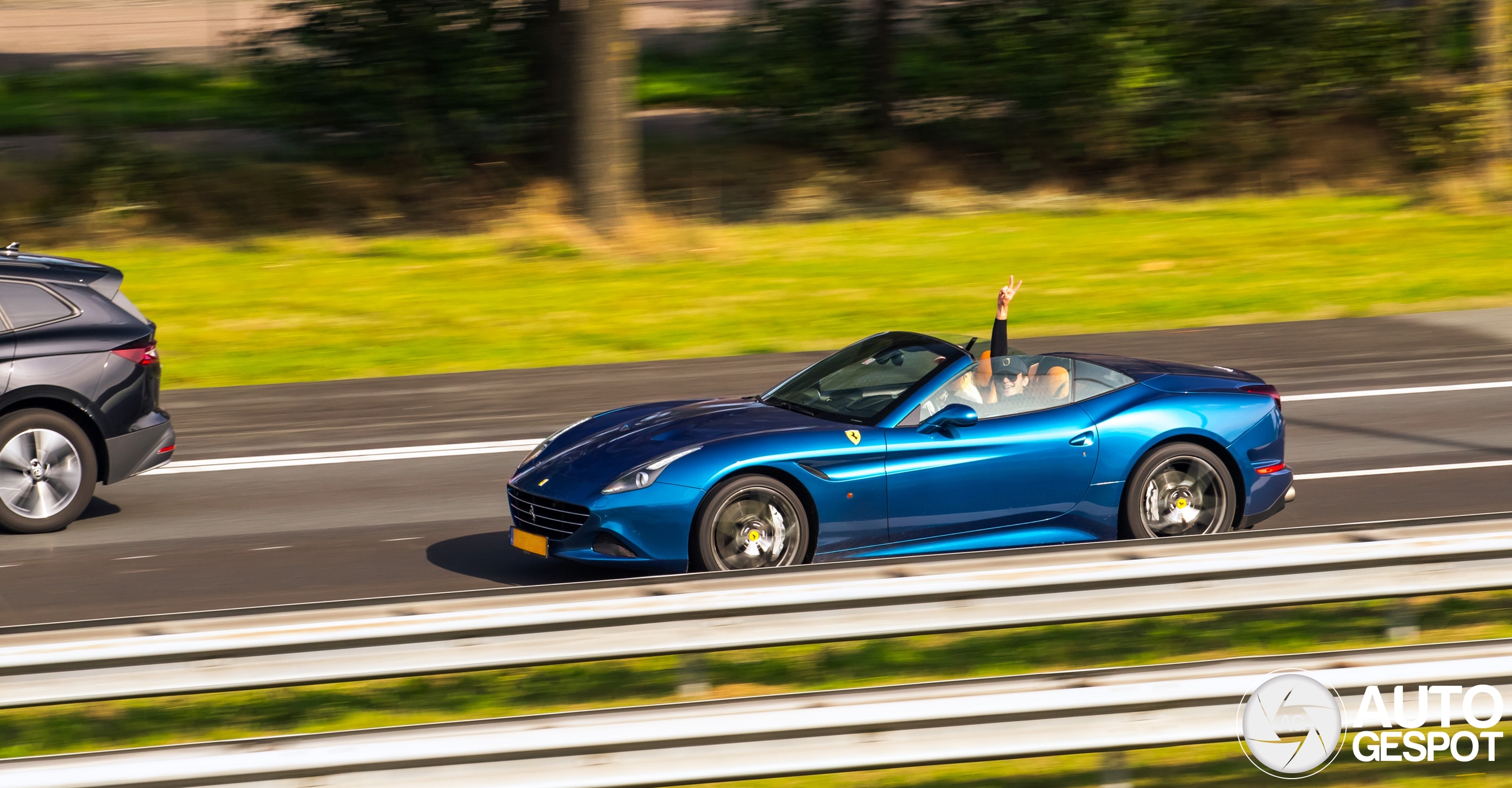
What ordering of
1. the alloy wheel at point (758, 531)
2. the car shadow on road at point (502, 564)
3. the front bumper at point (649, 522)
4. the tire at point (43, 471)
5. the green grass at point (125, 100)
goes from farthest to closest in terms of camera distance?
the green grass at point (125, 100)
the tire at point (43, 471)
the car shadow on road at point (502, 564)
the alloy wheel at point (758, 531)
the front bumper at point (649, 522)

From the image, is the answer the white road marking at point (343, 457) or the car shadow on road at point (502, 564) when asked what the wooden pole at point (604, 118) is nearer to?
the white road marking at point (343, 457)

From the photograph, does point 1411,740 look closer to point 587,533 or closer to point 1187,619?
point 1187,619

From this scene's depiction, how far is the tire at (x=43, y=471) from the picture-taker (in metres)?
9.20

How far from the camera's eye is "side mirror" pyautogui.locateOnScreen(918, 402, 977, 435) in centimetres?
798

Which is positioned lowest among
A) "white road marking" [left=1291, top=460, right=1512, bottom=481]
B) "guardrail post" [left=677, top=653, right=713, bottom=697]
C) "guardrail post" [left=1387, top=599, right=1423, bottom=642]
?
"white road marking" [left=1291, top=460, right=1512, bottom=481]

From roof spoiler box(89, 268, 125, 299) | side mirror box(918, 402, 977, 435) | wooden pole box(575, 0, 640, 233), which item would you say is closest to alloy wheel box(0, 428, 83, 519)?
roof spoiler box(89, 268, 125, 299)

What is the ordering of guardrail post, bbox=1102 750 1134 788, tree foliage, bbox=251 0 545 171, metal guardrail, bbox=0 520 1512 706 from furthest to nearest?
tree foliage, bbox=251 0 545 171
guardrail post, bbox=1102 750 1134 788
metal guardrail, bbox=0 520 1512 706

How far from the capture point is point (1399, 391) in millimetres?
13164

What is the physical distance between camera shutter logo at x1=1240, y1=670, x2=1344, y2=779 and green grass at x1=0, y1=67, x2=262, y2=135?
2171cm

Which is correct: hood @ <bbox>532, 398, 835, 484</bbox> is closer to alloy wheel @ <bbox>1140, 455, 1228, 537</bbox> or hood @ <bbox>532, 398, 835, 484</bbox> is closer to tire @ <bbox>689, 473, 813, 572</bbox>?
tire @ <bbox>689, 473, 813, 572</bbox>

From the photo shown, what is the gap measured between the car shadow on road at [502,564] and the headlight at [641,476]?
528mm

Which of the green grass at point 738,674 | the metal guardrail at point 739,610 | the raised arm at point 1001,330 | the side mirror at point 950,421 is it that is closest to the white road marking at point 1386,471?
the raised arm at point 1001,330

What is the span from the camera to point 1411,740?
5148 millimetres

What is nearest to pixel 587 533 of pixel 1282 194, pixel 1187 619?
pixel 1187 619
